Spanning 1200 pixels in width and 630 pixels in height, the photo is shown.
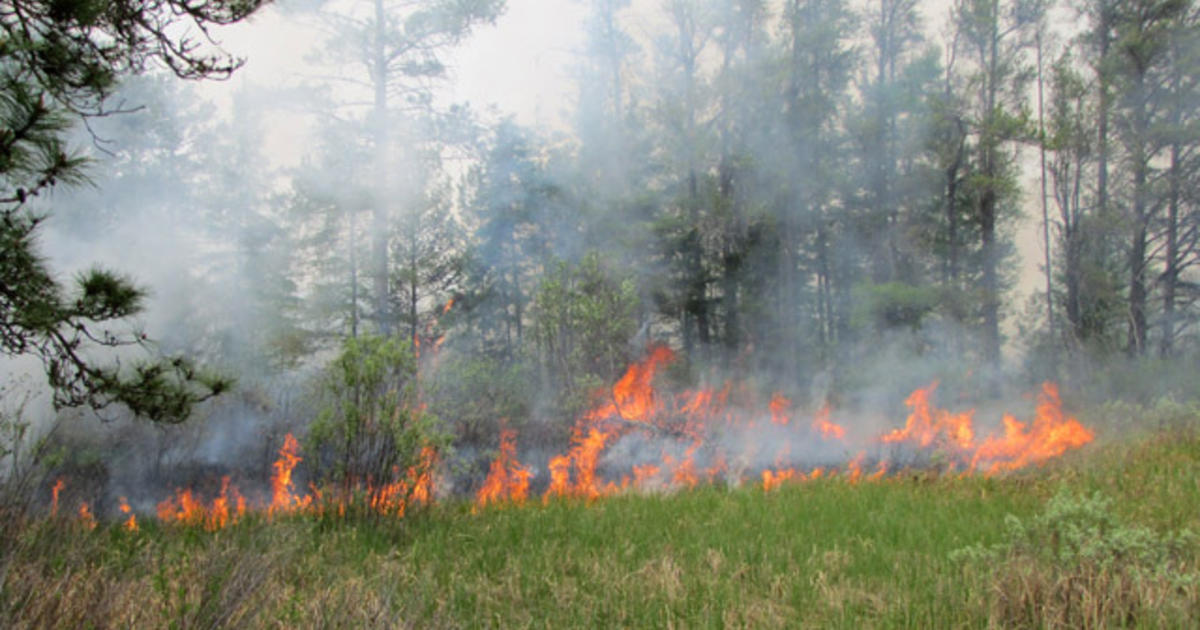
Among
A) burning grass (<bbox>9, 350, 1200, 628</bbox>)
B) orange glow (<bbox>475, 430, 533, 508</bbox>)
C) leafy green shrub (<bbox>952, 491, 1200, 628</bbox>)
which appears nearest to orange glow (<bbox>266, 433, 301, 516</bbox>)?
burning grass (<bbox>9, 350, 1200, 628</bbox>)

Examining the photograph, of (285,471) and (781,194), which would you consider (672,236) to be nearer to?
(781,194)

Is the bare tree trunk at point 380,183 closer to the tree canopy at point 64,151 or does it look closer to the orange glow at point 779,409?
the orange glow at point 779,409

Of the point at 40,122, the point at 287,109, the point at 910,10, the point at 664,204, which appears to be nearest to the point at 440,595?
the point at 40,122

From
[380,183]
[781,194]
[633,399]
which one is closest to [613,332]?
[633,399]

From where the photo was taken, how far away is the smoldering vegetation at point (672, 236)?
12383 mm

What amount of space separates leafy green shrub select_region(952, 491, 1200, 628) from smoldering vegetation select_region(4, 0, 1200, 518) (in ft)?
18.3

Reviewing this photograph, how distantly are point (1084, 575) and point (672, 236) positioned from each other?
16141mm

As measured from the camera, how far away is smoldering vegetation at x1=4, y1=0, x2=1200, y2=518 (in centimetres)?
1238

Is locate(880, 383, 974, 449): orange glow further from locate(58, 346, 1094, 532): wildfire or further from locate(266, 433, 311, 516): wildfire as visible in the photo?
locate(266, 433, 311, 516): wildfire

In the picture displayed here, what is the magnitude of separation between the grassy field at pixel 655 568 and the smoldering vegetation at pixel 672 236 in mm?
4287

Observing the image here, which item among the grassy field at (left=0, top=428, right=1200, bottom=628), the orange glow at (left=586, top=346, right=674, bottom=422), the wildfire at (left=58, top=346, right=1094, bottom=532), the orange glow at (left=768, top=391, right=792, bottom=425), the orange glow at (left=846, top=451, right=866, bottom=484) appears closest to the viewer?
the grassy field at (left=0, top=428, right=1200, bottom=628)

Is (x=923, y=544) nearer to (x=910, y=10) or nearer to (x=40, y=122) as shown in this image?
(x=40, y=122)

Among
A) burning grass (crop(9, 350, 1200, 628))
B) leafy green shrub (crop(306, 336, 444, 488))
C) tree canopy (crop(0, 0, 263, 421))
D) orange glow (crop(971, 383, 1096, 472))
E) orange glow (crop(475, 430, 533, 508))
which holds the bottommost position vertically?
orange glow (crop(475, 430, 533, 508))

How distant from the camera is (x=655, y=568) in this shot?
4.35 m
